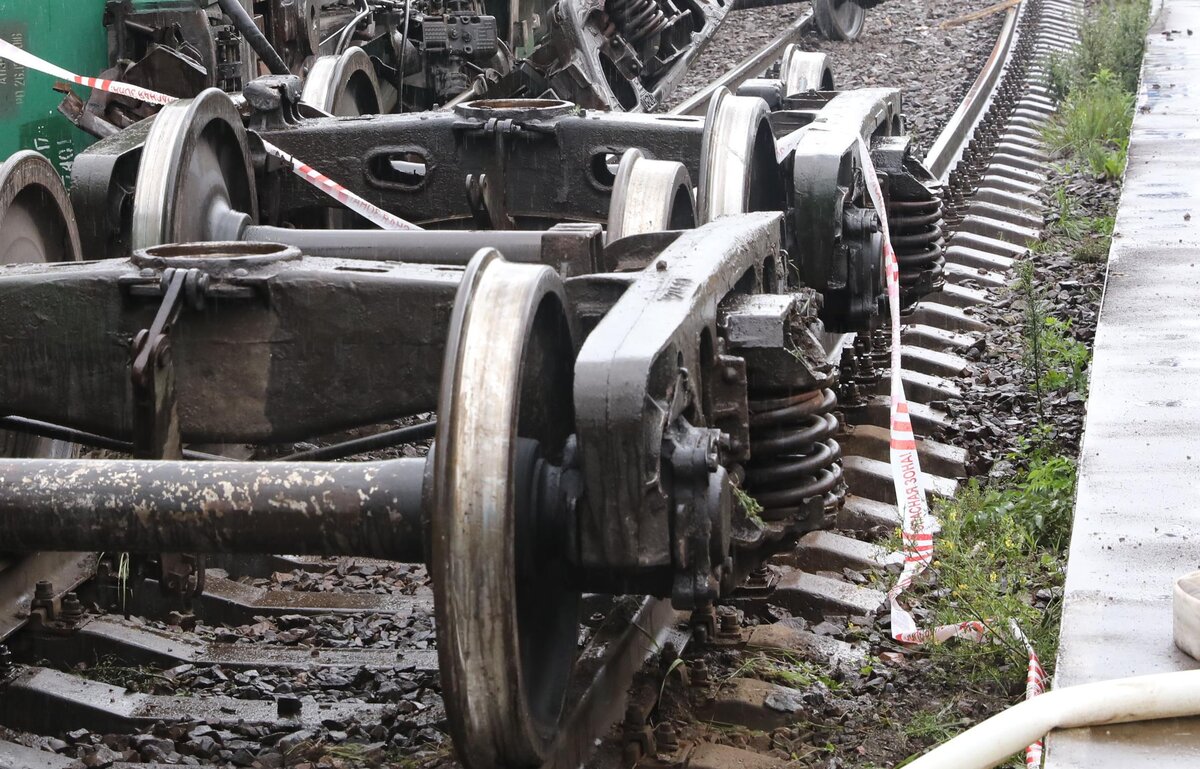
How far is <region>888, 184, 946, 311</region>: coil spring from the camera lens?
5.57 meters

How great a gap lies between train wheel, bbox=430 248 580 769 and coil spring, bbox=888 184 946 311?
333 cm

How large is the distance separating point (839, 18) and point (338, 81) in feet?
29.5

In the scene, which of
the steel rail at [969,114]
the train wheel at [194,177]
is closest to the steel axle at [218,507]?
the train wheel at [194,177]

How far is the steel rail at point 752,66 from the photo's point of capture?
10.3 m

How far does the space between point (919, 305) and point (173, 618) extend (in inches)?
154

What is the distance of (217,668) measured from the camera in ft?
11.8

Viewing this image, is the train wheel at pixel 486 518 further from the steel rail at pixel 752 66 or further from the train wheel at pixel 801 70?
the steel rail at pixel 752 66

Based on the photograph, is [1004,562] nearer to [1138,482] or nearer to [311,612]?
[1138,482]

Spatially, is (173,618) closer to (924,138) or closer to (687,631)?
(687,631)

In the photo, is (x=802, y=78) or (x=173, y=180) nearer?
(x=173, y=180)

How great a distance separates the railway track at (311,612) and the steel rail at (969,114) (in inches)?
160

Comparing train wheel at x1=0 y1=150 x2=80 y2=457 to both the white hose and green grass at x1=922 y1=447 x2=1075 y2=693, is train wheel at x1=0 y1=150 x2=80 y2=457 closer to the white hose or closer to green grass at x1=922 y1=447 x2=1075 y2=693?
green grass at x1=922 y1=447 x2=1075 y2=693

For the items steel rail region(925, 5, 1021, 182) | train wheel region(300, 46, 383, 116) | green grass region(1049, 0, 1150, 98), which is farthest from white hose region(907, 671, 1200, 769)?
green grass region(1049, 0, 1150, 98)

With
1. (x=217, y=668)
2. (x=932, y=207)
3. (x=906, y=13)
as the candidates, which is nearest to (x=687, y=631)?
(x=217, y=668)
